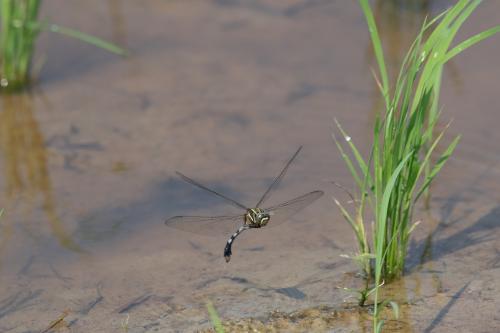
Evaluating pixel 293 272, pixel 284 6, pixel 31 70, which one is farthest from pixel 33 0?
pixel 293 272

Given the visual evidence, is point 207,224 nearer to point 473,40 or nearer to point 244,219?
point 244,219

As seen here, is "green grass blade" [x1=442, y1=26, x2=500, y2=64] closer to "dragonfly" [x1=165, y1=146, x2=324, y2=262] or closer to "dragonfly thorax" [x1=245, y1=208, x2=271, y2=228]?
"dragonfly" [x1=165, y1=146, x2=324, y2=262]

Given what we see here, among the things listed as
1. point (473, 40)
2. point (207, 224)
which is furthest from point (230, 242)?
point (473, 40)

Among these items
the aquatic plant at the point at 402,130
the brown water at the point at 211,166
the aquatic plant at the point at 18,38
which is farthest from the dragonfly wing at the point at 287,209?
the aquatic plant at the point at 18,38

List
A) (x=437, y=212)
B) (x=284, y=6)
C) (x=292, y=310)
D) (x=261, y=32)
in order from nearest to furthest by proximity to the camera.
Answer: (x=292, y=310) < (x=437, y=212) < (x=261, y=32) < (x=284, y=6)

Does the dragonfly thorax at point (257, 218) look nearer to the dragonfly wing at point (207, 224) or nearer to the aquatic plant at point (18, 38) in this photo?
the dragonfly wing at point (207, 224)

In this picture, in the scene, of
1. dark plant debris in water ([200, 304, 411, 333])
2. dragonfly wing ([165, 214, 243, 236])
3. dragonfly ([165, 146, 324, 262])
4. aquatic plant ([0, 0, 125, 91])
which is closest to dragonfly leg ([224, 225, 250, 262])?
dragonfly ([165, 146, 324, 262])

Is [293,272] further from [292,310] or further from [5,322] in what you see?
[5,322]
